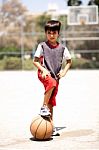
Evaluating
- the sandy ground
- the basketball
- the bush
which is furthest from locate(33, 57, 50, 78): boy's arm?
the bush

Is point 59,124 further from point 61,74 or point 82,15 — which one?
point 82,15

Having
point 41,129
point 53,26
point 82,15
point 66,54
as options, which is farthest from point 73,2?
point 41,129

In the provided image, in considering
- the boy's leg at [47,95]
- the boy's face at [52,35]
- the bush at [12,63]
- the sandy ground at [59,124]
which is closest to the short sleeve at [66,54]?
the boy's face at [52,35]

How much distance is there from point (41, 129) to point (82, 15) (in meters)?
37.5

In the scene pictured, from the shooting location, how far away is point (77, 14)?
43.4 meters

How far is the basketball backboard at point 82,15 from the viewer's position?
1689 inches

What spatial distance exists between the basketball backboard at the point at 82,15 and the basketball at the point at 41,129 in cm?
3657

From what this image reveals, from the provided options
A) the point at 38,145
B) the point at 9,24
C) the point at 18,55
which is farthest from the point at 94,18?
the point at 38,145

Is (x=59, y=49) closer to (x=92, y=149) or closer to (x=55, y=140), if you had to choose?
(x=55, y=140)

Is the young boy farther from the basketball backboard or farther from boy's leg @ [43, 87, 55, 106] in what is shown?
the basketball backboard

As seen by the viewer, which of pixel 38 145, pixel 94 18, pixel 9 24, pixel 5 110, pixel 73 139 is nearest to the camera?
pixel 38 145

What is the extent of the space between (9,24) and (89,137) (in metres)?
67.8

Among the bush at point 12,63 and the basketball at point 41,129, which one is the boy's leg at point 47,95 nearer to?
the basketball at point 41,129

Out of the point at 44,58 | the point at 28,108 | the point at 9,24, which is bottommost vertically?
the point at 9,24
